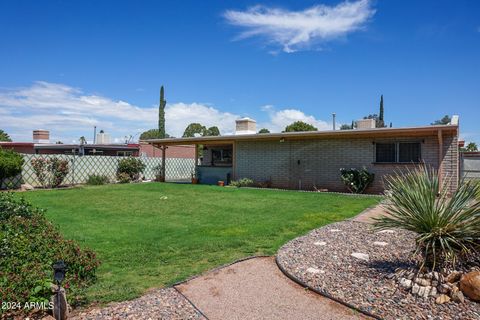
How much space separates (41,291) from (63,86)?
943 inches

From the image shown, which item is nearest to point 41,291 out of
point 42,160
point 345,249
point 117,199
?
point 345,249

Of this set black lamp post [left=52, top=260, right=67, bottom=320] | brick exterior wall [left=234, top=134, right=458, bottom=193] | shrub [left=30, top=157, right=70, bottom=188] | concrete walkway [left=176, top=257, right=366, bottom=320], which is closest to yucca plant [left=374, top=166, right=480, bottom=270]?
concrete walkway [left=176, top=257, right=366, bottom=320]

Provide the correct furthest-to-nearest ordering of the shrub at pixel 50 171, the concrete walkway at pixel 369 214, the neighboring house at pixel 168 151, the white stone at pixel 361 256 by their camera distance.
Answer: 1. the neighboring house at pixel 168 151
2. the shrub at pixel 50 171
3. the concrete walkway at pixel 369 214
4. the white stone at pixel 361 256

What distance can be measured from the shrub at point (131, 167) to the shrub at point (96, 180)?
1.29 meters

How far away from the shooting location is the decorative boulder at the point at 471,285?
3.48 meters

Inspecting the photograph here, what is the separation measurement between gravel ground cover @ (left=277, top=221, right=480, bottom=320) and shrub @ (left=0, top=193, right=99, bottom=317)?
2.66 metres

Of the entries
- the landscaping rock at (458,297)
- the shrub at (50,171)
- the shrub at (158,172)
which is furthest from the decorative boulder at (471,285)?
the shrub at (158,172)

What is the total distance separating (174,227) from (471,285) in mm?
5694

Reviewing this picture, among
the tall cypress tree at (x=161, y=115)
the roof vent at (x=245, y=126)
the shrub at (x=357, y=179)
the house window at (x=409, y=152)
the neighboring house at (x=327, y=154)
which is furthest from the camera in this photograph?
the tall cypress tree at (x=161, y=115)

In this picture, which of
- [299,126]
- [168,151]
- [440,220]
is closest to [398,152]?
[440,220]

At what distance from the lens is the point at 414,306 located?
3.44 m

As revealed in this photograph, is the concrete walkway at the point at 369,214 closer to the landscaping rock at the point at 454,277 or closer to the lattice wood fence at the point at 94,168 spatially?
the landscaping rock at the point at 454,277

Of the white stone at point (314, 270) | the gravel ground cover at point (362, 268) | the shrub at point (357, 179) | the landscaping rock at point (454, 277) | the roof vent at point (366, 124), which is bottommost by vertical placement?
the white stone at point (314, 270)

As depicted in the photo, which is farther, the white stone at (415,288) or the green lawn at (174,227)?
the green lawn at (174,227)
